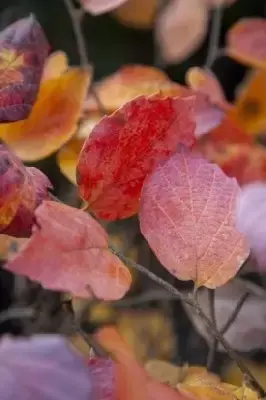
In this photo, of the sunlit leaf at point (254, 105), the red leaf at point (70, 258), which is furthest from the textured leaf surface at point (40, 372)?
the sunlit leaf at point (254, 105)

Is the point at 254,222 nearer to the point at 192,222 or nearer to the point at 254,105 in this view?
the point at 192,222

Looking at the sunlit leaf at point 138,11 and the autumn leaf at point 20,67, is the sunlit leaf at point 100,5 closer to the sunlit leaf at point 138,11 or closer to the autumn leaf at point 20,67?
the autumn leaf at point 20,67

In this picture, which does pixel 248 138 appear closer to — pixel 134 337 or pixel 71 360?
pixel 134 337

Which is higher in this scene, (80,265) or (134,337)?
(80,265)

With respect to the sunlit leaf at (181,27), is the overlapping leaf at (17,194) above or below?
above

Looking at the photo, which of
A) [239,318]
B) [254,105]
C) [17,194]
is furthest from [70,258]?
[254,105]

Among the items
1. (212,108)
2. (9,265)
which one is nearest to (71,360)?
(9,265)
